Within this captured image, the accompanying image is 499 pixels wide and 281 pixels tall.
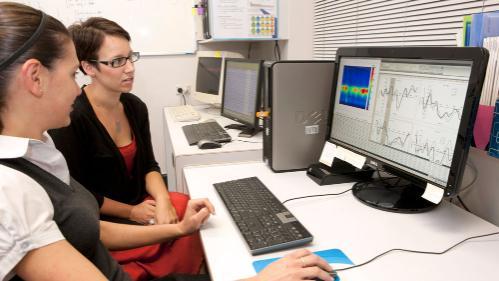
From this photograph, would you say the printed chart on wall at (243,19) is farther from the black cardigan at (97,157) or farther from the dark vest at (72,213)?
the dark vest at (72,213)

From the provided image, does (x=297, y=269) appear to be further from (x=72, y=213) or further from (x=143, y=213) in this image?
(x=143, y=213)

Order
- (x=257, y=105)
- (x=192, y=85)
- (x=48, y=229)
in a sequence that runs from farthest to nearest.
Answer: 1. (x=192, y=85)
2. (x=257, y=105)
3. (x=48, y=229)

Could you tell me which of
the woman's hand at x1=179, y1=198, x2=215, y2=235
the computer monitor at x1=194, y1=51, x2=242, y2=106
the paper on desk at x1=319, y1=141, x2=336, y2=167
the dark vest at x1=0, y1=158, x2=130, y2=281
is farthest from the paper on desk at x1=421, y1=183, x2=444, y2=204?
the computer monitor at x1=194, y1=51, x2=242, y2=106

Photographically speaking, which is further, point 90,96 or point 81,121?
point 90,96

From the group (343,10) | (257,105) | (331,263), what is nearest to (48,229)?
(331,263)

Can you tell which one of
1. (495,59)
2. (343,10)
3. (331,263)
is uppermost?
(343,10)

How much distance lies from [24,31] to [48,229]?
40cm

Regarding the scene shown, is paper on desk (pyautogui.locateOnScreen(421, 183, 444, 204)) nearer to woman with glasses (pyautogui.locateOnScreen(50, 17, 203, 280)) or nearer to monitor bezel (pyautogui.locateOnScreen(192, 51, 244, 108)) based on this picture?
woman with glasses (pyautogui.locateOnScreen(50, 17, 203, 280))

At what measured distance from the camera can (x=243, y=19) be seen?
231cm

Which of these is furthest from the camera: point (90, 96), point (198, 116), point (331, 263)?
point (198, 116)

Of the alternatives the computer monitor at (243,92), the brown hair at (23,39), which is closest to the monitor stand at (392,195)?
the computer monitor at (243,92)

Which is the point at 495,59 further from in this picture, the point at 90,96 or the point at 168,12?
A: the point at 168,12

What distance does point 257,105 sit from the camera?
178cm

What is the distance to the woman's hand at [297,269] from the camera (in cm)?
67
